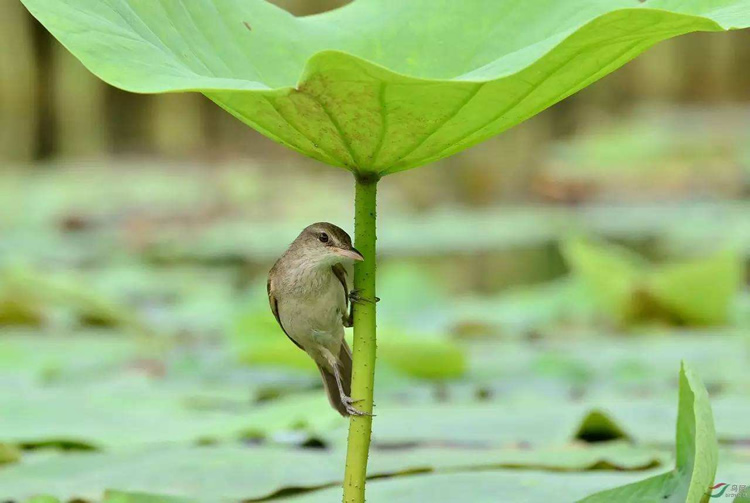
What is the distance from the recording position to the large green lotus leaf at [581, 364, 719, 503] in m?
0.96

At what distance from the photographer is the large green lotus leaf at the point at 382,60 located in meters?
0.85

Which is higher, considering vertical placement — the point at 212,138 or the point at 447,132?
the point at 212,138

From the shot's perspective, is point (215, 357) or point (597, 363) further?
point (215, 357)

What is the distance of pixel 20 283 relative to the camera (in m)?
3.01

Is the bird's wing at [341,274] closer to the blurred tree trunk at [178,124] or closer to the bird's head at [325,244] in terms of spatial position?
the bird's head at [325,244]

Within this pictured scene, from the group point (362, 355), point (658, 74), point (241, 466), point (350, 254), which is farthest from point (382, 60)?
point (658, 74)

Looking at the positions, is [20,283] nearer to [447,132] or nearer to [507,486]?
[507,486]

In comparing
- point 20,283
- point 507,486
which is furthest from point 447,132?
point 20,283

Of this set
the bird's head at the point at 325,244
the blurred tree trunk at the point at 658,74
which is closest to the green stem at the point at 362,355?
the bird's head at the point at 325,244

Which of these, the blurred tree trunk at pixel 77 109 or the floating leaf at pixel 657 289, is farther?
the blurred tree trunk at pixel 77 109

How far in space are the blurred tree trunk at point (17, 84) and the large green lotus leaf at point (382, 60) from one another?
9848 mm

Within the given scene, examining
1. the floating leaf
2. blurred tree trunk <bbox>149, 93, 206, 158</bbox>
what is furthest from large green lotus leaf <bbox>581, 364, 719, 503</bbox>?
blurred tree trunk <bbox>149, 93, 206, 158</bbox>

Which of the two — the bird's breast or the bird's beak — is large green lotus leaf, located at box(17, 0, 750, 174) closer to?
the bird's beak

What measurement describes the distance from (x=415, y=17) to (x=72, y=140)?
33.9ft
